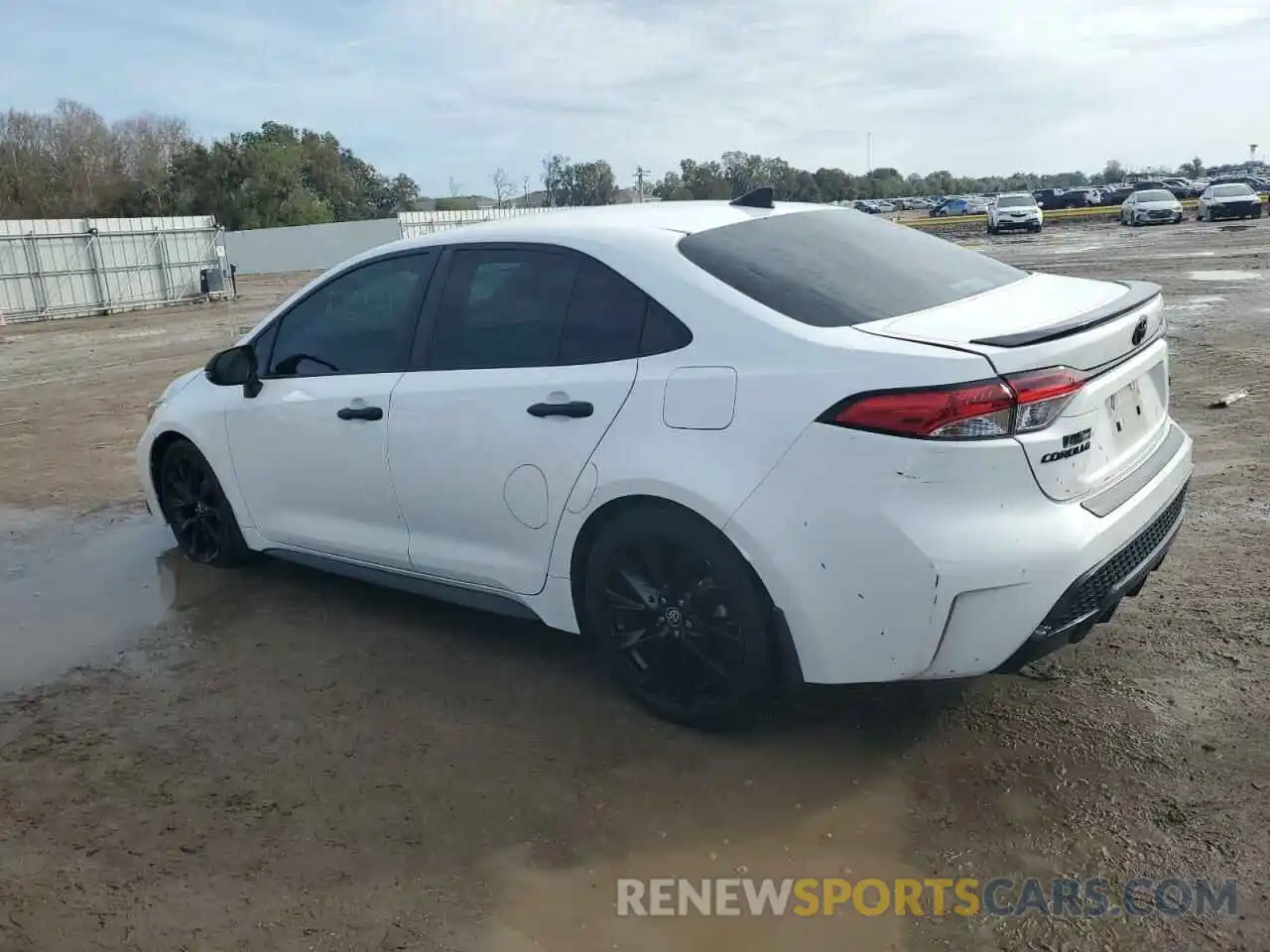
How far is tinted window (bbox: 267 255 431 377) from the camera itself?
170 inches

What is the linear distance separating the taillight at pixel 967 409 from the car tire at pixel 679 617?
61 centimetres

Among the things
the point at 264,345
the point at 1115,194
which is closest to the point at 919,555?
the point at 264,345

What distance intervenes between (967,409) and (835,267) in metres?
0.97

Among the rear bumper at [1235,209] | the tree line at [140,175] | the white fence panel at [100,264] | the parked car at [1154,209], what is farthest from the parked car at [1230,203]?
the tree line at [140,175]

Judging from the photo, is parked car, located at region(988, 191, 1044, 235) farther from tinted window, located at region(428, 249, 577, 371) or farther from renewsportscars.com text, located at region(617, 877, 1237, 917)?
renewsportscars.com text, located at region(617, 877, 1237, 917)

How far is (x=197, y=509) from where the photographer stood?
213 inches

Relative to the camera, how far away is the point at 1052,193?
75.9 m

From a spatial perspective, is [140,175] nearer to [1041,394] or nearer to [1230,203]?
[1230,203]

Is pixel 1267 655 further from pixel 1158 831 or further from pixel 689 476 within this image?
pixel 689 476

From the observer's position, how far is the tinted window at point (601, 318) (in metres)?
3.55

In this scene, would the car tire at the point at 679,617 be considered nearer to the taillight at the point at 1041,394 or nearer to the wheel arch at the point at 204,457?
the taillight at the point at 1041,394

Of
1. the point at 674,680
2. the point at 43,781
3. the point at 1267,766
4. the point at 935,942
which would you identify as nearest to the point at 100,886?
the point at 43,781

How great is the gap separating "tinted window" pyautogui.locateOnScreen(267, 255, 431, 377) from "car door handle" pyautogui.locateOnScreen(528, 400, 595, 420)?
2.76ft

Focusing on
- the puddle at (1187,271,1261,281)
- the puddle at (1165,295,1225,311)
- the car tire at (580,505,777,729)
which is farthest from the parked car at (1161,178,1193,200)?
the car tire at (580,505,777,729)
